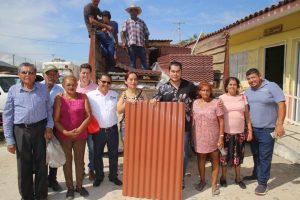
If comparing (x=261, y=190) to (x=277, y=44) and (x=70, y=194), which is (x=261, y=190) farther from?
(x=277, y=44)

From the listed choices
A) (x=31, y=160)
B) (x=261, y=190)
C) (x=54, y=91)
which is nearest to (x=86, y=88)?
(x=54, y=91)

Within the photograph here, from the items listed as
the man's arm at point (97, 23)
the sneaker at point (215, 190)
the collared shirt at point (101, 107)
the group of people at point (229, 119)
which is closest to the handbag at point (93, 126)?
the collared shirt at point (101, 107)

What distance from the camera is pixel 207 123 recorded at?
3.94m

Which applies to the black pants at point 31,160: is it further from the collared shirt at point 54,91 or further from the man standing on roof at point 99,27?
the man standing on roof at point 99,27

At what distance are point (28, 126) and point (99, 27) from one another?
3186mm

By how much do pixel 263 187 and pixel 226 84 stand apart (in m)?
1.46

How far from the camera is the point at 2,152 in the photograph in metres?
6.29

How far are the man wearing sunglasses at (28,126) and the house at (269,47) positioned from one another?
3.42m

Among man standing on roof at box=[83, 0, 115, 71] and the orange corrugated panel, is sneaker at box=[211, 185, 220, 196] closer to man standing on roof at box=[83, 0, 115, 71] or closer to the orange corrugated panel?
the orange corrugated panel

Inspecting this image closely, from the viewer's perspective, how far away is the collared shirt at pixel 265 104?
407cm

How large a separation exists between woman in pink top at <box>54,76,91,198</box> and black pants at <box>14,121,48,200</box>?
23 centimetres

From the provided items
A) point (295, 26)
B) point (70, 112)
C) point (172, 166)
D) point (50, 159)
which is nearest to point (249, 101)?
point (172, 166)

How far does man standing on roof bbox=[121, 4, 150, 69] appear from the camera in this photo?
635 cm

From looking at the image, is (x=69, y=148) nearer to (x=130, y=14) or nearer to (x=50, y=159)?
(x=50, y=159)
